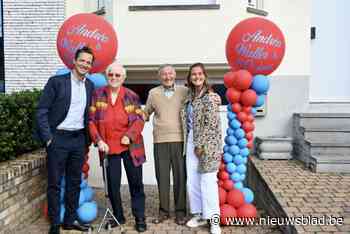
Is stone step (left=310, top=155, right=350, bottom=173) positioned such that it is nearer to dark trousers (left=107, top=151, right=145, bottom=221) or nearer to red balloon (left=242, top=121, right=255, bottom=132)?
red balloon (left=242, top=121, right=255, bottom=132)

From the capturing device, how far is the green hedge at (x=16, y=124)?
3.96 meters

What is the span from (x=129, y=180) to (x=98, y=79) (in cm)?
111

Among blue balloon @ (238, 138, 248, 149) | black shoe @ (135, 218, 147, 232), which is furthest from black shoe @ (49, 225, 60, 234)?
blue balloon @ (238, 138, 248, 149)

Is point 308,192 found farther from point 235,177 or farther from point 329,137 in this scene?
point 329,137

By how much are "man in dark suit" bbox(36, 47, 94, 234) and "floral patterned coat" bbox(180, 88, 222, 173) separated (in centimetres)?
106

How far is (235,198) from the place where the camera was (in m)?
3.98

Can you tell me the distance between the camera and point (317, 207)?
382 cm

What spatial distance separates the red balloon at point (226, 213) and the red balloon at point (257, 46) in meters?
1.44

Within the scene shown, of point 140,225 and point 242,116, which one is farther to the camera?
point 242,116

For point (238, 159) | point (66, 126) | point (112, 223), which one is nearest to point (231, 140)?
point (238, 159)

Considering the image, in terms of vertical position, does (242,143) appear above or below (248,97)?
below

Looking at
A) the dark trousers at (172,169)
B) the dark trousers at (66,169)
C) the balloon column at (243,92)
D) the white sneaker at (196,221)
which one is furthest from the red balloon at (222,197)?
the dark trousers at (66,169)

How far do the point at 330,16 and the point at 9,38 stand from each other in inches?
222

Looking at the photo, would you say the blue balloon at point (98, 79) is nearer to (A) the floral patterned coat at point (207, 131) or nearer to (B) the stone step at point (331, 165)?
(A) the floral patterned coat at point (207, 131)
